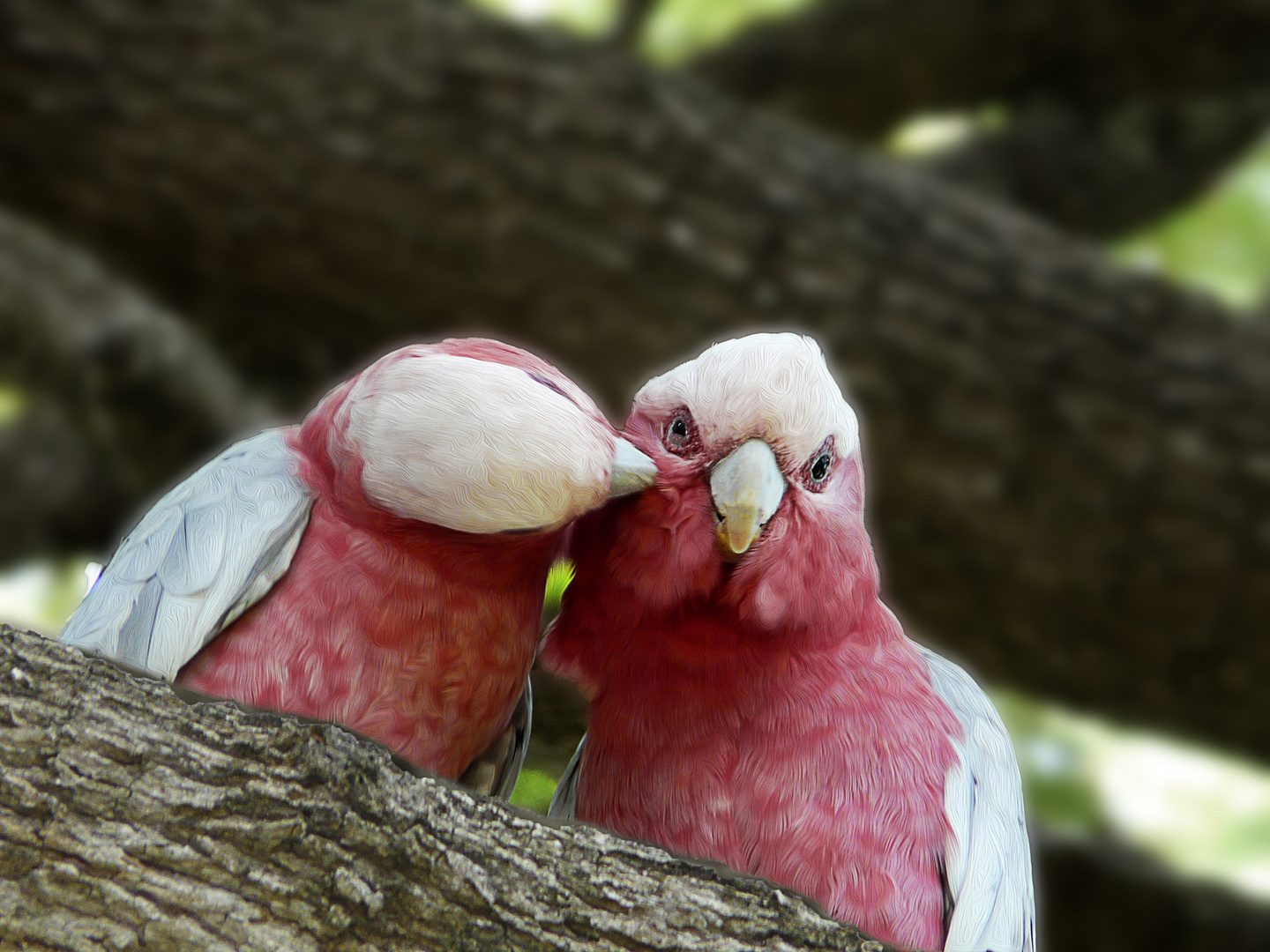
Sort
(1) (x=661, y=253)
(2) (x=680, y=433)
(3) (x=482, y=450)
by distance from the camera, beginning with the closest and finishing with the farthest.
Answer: (3) (x=482, y=450) < (2) (x=680, y=433) < (1) (x=661, y=253)

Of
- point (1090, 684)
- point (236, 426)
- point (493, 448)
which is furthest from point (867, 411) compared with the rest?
point (493, 448)

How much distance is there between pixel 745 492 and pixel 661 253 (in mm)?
2330

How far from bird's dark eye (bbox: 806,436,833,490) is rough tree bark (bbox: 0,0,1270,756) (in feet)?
7.05

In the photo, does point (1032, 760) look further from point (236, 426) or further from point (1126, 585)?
point (236, 426)

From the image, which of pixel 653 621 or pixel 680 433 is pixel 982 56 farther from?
pixel 653 621

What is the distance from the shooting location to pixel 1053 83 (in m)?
4.72

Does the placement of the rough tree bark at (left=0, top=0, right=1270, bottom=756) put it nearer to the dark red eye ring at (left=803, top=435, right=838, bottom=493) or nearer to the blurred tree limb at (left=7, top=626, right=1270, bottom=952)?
the dark red eye ring at (left=803, top=435, right=838, bottom=493)

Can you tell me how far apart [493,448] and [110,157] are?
9.26 feet

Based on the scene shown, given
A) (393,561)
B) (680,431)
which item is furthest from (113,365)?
(680,431)

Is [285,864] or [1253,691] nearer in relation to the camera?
[285,864]

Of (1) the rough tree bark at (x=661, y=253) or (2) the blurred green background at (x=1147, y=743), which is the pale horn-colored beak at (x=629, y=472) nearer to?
(1) the rough tree bark at (x=661, y=253)

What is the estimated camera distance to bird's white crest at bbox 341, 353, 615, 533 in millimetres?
1295

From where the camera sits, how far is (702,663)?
4.99ft

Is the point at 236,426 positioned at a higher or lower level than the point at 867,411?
lower
